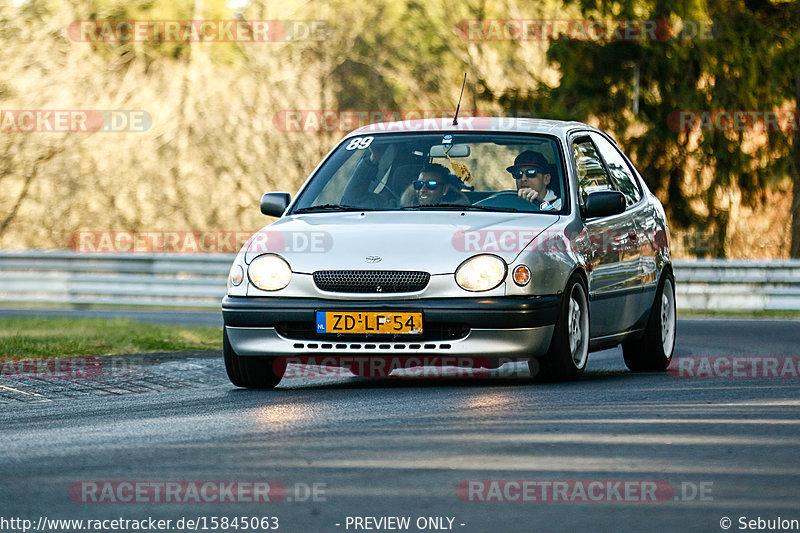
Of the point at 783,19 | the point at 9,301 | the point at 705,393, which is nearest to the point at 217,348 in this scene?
the point at 705,393

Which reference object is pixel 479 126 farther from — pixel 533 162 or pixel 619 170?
pixel 619 170

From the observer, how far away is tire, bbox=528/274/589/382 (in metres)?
9.43

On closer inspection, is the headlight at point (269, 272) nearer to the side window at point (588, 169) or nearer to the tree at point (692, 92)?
the side window at point (588, 169)

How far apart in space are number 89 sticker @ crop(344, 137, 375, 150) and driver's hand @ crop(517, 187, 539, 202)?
127 cm

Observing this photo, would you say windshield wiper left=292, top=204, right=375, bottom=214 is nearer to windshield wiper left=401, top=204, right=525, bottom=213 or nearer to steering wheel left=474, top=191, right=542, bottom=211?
windshield wiper left=401, top=204, right=525, bottom=213

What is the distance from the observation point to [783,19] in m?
25.0

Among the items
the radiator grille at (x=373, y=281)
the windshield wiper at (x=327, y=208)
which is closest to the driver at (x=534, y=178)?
the windshield wiper at (x=327, y=208)

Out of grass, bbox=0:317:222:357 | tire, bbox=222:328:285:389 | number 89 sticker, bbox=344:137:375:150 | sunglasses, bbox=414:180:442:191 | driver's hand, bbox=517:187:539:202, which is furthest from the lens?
grass, bbox=0:317:222:357

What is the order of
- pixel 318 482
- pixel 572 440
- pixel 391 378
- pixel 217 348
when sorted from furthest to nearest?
1. pixel 217 348
2. pixel 391 378
3. pixel 572 440
4. pixel 318 482

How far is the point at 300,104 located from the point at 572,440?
958 inches

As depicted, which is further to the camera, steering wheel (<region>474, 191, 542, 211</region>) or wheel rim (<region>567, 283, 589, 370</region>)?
steering wheel (<region>474, 191, 542, 211</region>)

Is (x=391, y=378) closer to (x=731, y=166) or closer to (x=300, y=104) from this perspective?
(x=731, y=166)

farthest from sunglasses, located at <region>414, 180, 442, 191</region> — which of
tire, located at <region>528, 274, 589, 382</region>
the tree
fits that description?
the tree

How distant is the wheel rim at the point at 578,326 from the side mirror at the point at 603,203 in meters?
0.55
